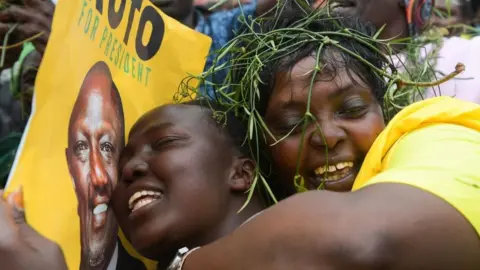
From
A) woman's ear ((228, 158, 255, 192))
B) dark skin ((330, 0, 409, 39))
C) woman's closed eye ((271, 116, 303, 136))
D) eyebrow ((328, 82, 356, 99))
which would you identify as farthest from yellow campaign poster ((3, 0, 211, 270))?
dark skin ((330, 0, 409, 39))

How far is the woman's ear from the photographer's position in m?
1.45

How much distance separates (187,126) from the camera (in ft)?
4.77

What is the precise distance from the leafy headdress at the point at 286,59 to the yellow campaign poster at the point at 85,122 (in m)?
0.17

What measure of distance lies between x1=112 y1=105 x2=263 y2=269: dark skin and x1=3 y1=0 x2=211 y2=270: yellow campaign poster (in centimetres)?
6

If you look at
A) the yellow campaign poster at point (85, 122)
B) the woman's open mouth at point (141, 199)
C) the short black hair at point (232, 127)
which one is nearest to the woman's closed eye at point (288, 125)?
the short black hair at point (232, 127)

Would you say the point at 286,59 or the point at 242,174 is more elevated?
the point at 286,59

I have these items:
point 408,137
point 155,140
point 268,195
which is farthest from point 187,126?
point 408,137

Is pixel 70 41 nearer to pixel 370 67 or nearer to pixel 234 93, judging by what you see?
pixel 234 93

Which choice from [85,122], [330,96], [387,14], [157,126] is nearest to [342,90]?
[330,96]

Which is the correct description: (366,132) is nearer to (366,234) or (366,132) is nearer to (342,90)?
(342,90)

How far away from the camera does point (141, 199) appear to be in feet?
4.58

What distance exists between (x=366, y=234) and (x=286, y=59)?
25.9 inches

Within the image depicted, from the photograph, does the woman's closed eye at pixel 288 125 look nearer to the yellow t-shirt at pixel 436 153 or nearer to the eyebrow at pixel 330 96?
the eyebrow at pixel 330 96

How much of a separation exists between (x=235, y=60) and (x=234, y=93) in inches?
2.6
